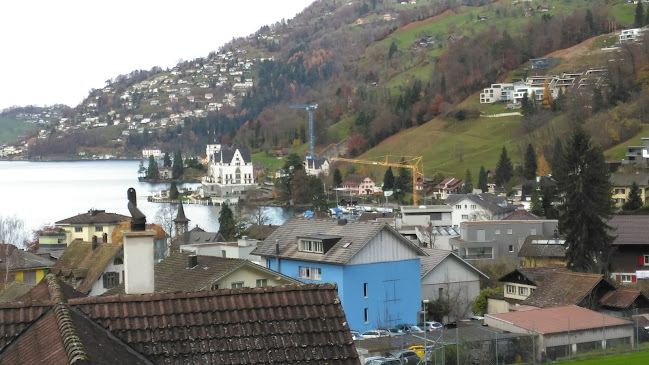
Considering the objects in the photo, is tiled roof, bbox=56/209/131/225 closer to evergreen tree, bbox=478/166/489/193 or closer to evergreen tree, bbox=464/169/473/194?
evergreen tree, bbox=464/169/473/194

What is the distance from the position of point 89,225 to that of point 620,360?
103 feet

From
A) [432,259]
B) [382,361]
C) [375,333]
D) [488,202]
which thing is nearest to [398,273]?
[375,333]

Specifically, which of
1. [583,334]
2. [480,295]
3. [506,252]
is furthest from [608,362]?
[506,252]

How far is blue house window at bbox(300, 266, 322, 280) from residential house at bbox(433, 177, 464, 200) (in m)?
56.5

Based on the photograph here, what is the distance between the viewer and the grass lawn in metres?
Answer: 17.5

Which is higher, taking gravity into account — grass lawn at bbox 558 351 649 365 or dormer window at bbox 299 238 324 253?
dormer window at bbox 299 238 324 253

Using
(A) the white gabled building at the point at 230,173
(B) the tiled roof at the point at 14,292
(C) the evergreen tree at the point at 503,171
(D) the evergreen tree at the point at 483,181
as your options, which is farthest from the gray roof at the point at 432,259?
(A) the white gabled building at the point at 230,173

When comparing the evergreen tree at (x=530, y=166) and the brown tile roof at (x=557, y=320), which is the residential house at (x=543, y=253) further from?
the evergreen tree at (x=530, y=166)

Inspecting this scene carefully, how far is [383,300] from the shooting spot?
76.5 ft

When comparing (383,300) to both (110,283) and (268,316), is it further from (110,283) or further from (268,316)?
(268,316)

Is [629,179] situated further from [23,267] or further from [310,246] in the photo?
[23,267]

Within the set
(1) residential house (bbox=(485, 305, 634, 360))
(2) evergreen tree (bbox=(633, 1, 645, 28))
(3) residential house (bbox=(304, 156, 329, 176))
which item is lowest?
(1) residential house (bbox=(485, 305, 634, 360))

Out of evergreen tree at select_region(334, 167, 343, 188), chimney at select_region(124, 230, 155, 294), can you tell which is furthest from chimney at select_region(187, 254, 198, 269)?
evergreen tree at select_region(334, 167, 343, 188)

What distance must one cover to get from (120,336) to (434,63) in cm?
14144
